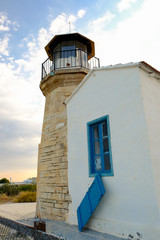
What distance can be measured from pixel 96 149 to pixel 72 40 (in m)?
6.16

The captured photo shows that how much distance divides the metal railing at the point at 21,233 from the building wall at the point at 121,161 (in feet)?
5.64

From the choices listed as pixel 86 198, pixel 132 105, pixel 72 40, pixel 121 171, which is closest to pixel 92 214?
pixel 86 198

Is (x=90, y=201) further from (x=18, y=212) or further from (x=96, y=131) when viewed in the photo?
(x=18, y=212)

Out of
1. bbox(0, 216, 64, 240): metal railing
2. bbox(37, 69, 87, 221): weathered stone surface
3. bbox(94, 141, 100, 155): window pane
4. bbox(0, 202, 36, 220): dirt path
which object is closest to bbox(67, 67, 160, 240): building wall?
bbox(94, 141, 100, 155): window pane

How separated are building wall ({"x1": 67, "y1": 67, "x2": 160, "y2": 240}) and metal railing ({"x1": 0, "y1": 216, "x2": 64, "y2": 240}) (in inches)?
67.6

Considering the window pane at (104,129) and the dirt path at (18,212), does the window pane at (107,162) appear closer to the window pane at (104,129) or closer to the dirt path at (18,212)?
the window pane at (104,129)

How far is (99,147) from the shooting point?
4.80 metres

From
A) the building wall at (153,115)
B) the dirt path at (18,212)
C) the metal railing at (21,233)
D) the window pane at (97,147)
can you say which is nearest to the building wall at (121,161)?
the building wall at (153,115)

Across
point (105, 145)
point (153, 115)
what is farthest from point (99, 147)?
point (153, 115)

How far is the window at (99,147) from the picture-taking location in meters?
4.45

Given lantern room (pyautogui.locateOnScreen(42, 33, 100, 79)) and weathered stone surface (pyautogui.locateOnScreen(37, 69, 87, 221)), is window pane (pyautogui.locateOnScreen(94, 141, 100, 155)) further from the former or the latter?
lantern room (pyautogui.locateOnScreen(42, 33, 100, 79))

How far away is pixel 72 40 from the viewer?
29.0ft

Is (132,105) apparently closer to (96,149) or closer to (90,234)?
(96,149)

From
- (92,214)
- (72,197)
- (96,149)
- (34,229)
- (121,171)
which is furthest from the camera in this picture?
(72,197)
